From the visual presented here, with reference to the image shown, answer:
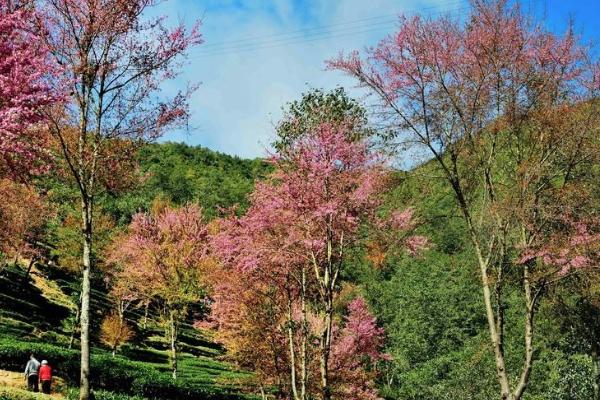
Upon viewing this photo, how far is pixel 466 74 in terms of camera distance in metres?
11.0

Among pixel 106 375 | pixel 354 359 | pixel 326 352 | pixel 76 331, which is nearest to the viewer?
pixel 326 352

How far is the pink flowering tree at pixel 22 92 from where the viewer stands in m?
7.36

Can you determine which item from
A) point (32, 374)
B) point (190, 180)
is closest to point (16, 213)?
point (32, 374)

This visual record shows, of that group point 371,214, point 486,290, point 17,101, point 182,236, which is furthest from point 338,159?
point 182,236

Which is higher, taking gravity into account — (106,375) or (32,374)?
(32,374)

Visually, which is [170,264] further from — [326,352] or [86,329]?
[86,329]

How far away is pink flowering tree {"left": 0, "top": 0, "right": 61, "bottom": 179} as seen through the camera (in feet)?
24.2

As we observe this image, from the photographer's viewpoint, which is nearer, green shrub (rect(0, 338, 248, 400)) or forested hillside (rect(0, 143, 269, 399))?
green shrub (rect(0, 338, 248, 400))

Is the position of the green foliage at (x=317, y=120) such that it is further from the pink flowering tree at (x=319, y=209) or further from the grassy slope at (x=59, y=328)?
the grassy slope at (x=59, y=328)

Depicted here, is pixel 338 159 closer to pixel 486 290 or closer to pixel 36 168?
pixel 486 290

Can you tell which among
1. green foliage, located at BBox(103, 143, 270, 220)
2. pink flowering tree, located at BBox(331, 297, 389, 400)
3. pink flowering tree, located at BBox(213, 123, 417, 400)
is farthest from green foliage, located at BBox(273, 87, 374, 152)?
green foliage, located at BBox(103, 143, 270, 220)

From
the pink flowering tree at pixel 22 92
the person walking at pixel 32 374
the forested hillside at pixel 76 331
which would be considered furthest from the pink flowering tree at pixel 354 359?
the pink flowering tree at pixel 22 92

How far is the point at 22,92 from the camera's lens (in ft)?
25.4

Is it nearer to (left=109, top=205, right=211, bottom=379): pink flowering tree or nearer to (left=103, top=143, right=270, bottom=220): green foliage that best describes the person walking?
(left=109, top=205, right=211, bottom=379): pink flowering tree
